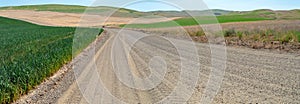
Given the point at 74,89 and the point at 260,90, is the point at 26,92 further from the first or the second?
the point at 260,90

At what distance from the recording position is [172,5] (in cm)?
1095

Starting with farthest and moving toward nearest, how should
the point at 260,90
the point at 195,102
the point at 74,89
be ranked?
the point at 74,89 < the point at 260,90 < the point at 195,102

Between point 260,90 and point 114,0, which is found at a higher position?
point 114,0

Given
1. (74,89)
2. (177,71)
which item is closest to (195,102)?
(74,89)

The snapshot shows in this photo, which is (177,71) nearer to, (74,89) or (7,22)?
(74,89)

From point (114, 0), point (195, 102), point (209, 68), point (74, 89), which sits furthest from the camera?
point (209, 68)

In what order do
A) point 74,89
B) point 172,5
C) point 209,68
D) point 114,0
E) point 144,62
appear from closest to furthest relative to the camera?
1. point 74,89
2. point 172,5
3. point 114,0
4. point 209,68
5. point 144,62

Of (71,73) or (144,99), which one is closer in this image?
(144,99)

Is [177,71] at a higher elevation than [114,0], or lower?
lower

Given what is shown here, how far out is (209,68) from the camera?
43.3 feet

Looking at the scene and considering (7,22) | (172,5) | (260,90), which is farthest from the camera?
(7,22)

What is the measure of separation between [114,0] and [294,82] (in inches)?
233

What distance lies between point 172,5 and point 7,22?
243 feet

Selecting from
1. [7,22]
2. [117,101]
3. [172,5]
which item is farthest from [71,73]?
[7,22]
